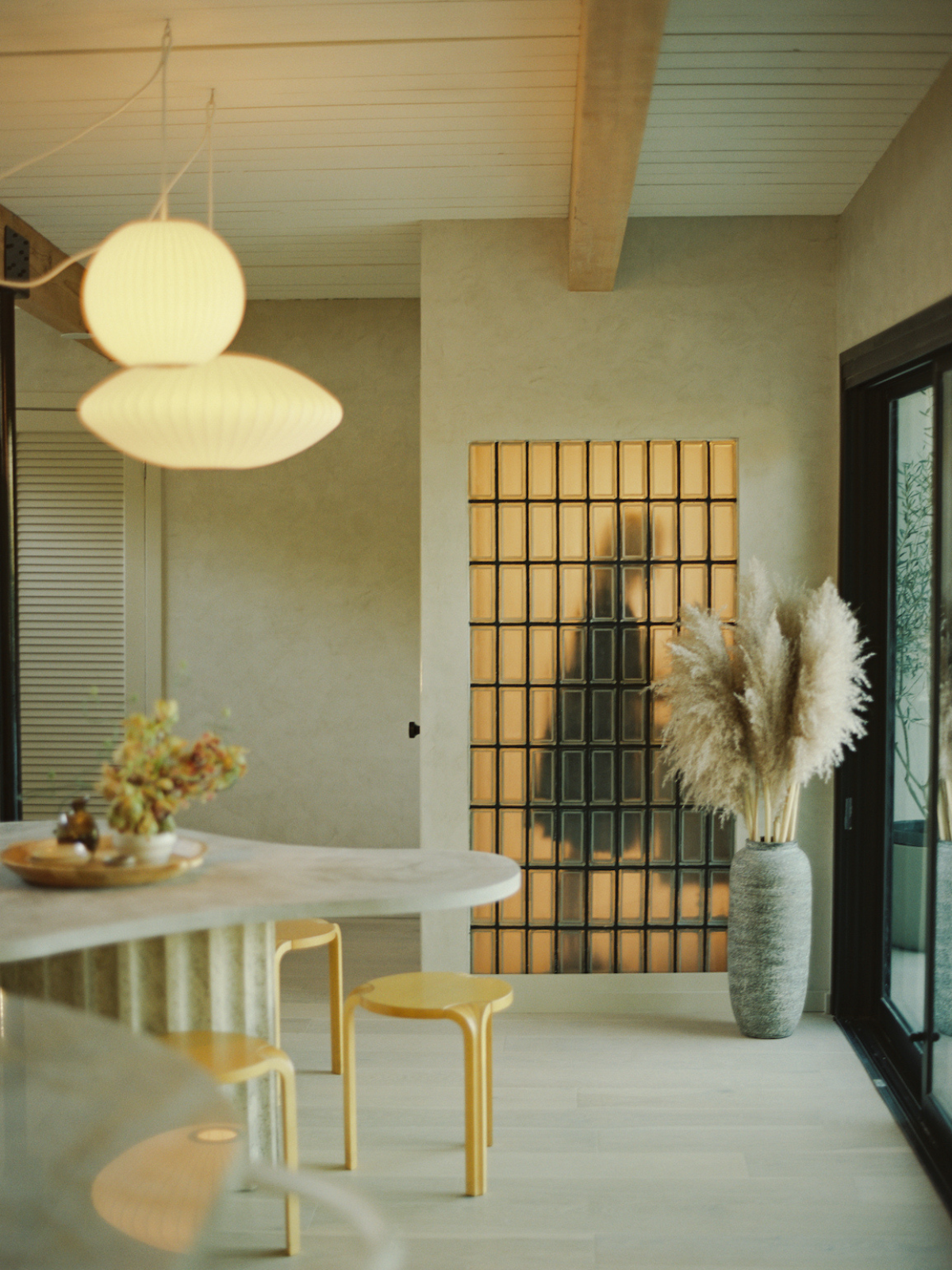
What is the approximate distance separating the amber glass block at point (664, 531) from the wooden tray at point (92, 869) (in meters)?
2.17

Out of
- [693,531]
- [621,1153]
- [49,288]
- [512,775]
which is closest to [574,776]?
[512,775]

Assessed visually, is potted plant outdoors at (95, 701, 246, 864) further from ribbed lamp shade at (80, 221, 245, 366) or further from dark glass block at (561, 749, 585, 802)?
dark glass block at (561, 749, 585, 802)

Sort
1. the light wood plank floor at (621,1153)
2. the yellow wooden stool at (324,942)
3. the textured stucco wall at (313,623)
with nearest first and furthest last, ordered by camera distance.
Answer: the light wood plank floor at (621,1153), the yellow wooden stool at (324,942), the textured stucco wall at (313,623)

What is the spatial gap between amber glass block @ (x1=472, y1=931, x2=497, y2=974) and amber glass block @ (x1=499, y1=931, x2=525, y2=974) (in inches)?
1.0

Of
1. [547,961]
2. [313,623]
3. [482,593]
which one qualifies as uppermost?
[482,593]

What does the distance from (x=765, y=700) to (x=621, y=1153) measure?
1.49 meters

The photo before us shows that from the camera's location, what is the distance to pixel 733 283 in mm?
3957

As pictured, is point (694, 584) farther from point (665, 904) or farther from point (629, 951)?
point (629, 951)

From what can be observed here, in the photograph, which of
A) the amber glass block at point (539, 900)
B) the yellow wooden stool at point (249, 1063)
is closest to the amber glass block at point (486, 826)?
the amber glass block at point (539, 900)

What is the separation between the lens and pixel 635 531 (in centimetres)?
400

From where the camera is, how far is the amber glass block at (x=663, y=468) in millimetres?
3990

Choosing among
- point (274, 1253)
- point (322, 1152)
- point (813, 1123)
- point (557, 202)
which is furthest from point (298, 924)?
point (557, 202)

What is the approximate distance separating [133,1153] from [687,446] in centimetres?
334

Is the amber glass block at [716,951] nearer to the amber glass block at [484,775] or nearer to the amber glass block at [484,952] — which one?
the amber glass block at [484,952]
